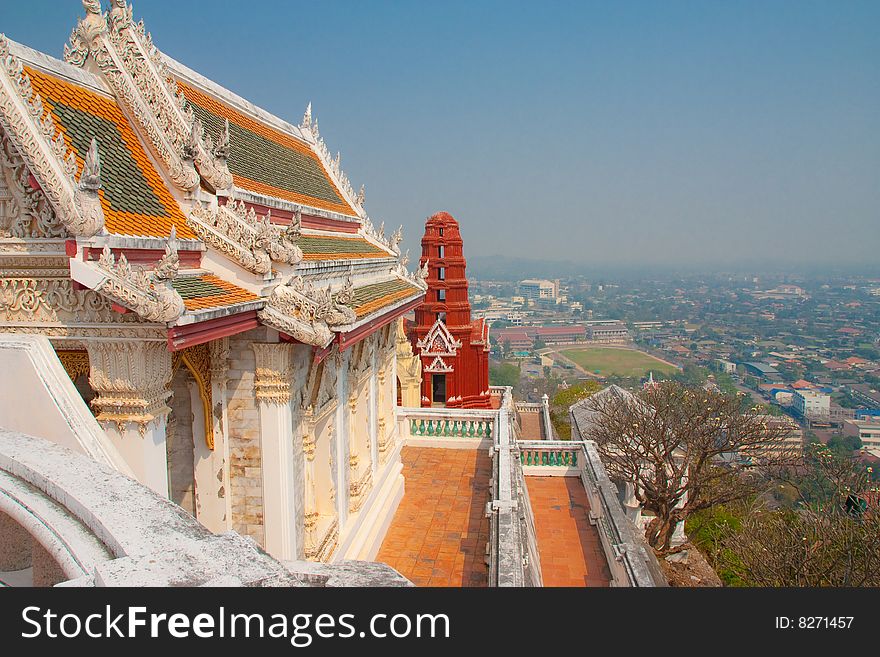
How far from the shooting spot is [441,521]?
13578 mm

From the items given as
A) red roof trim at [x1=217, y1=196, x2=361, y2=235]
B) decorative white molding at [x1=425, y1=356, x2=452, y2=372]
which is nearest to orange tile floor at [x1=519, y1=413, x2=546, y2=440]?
decorative white molding at [x1=425, y1=356, x2=452, y2=372]

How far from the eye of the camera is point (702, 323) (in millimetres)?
189875

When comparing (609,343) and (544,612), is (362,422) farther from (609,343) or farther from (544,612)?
(609,343)

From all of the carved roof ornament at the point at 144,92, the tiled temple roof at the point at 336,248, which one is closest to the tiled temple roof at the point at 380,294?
the tiled temple roof at the point at 336,248

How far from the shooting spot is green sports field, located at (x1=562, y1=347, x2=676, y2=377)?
418 ft

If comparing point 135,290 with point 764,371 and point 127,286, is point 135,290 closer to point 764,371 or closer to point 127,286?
point 127,286

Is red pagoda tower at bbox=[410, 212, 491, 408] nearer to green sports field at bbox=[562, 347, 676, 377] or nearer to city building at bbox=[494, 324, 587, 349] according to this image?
green sports field at bbox=[562, 347, 676, 377]

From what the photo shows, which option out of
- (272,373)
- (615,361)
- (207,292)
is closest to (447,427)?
(272,373)

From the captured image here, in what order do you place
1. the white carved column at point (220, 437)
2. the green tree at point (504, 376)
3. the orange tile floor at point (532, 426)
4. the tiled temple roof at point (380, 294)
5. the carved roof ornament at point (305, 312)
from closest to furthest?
the carved roof ornament at point (305, 312) < the white carved column at point (220, 437) < the tiled temple roof at point (380, 294) < the orange tile floor at point (532, 426) < the green tree at point (504, 376)

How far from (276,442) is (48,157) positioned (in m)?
4.12

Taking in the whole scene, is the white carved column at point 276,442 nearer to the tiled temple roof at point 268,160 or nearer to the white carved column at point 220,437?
the white carved column at point 220,437

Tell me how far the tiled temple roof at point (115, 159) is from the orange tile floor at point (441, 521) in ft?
21.1

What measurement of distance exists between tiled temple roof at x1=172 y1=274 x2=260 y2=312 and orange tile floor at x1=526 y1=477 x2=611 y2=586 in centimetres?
809

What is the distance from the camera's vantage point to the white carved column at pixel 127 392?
609 cm
